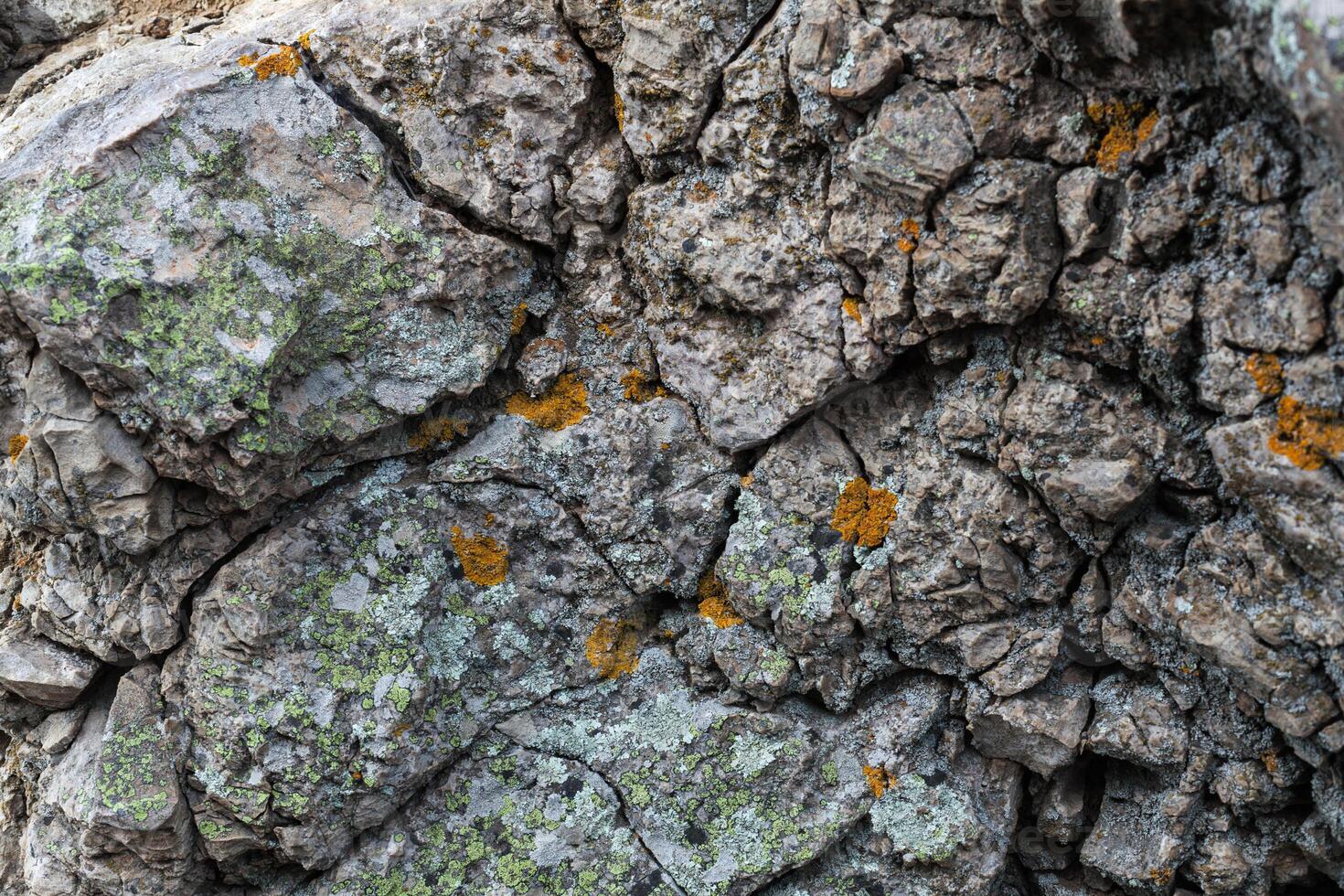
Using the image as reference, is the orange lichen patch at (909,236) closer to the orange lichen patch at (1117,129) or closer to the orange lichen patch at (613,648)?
the orange lichen patch at (1117,129)

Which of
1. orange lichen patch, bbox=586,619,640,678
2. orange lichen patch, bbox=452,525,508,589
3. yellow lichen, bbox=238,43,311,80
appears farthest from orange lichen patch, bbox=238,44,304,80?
orange lichen patch, bbox=586,619,640,678

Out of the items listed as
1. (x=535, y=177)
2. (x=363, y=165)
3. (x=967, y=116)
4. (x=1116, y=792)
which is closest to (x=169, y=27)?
(x=363, y=165)

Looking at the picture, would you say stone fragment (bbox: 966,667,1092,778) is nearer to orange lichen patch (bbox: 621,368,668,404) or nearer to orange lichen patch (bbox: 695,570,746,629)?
orange lichen patch (bbox: 695,570,746,629)

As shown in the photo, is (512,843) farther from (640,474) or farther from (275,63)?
(275,63)

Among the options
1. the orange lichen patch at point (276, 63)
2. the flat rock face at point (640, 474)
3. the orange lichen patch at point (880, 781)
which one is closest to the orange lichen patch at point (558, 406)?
the flat rock face at point (640, 474)

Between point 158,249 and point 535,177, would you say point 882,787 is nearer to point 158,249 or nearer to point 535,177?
point 535,177

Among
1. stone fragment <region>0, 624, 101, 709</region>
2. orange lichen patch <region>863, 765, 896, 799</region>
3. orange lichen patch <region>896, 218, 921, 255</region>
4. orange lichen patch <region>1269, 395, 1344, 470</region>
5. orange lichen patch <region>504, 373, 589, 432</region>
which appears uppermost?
orange lichen patch <region>896, 218, 921, 255</region>
